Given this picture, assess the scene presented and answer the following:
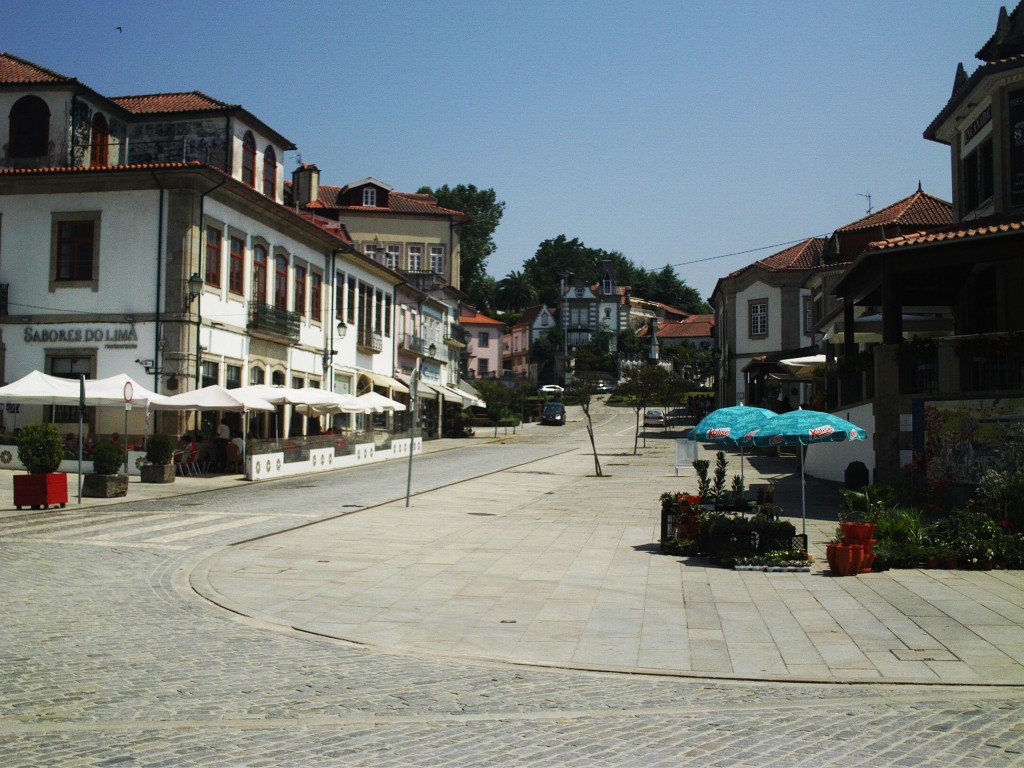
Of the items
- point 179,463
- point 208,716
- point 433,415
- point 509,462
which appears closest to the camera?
point 208,716

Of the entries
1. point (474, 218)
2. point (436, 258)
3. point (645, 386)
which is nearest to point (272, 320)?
point (645, 386)

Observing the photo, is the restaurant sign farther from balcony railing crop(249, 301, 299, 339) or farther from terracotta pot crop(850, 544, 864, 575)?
terracotta pot crop(850, 544, 864, 575)

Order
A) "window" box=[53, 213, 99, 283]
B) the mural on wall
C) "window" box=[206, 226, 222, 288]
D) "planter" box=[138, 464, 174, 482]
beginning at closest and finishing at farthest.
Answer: the mural on wall < "planter" box=[138, 464, 174, 482] < "window" box=[53, 213, 99, 283] < "window" box=[206, 226, 222, 288]

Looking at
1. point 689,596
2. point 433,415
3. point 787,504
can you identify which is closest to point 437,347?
point 433,415

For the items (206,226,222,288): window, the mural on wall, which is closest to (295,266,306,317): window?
(206,226,222,288): window

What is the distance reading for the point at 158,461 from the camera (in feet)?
94.2

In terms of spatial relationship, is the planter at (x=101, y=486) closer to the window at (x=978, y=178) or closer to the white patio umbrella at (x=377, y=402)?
the white patio umbrella at (x=377, y=402)

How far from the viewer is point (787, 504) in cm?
2348

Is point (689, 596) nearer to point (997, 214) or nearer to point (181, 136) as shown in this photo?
point (997, 214)

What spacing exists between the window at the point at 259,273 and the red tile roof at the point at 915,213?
78.1 feet

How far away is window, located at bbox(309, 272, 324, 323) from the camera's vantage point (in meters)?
43.5

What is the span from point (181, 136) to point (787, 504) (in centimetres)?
2539

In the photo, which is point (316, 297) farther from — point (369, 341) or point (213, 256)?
point (213, 256)

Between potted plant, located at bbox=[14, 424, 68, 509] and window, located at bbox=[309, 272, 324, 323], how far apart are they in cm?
2253
